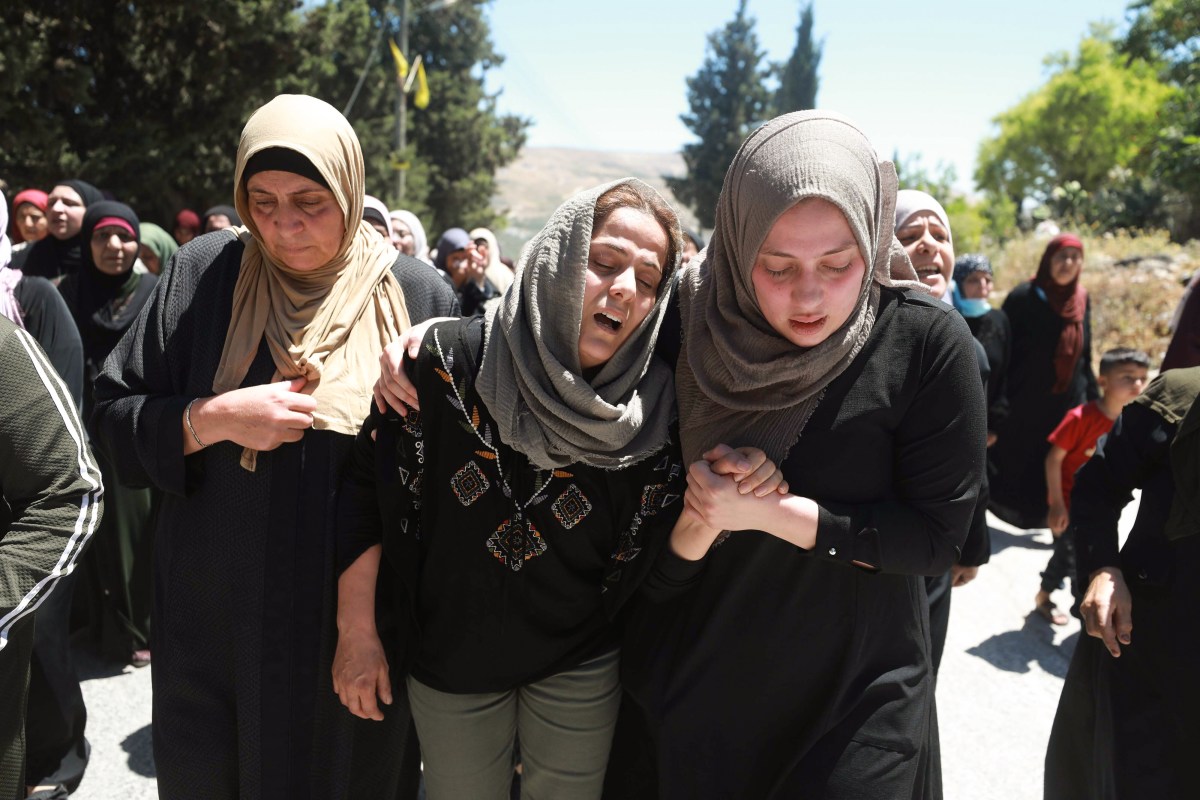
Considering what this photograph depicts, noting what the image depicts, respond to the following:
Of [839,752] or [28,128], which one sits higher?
[28,128]

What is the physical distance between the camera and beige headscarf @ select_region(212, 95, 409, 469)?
7.02 feet

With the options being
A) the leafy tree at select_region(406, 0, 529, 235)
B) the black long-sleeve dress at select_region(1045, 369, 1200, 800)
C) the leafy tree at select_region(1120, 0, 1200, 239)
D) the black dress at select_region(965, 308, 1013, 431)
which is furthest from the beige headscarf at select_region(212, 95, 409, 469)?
the leafy tree at select_region(406, 0, 529, 235)

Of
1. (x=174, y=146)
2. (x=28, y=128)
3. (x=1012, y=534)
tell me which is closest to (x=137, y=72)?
(x=174, y=146)

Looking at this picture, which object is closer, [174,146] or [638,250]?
[638,250]

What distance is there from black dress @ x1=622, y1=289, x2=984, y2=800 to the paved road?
194cm

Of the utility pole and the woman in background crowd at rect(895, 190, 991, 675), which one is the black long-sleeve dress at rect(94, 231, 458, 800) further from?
the utility pole

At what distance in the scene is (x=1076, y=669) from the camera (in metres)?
2.50

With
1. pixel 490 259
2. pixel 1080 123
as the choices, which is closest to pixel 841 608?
pixel 490 259

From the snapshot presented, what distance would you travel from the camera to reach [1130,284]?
15.0 m

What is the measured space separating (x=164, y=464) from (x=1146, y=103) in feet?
177

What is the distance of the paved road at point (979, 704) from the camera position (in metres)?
3.44

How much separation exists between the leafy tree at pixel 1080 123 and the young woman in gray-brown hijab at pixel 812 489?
4836 cm

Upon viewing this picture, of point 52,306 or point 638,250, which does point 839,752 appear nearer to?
point 638,250

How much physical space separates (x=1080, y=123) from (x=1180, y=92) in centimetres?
2592
